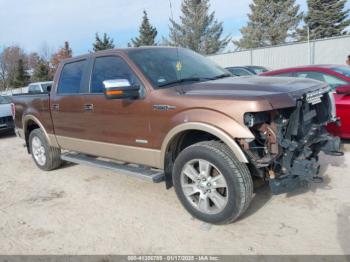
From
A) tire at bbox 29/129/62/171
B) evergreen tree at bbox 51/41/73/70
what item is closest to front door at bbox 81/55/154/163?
tire at bbox 29/129/62/171

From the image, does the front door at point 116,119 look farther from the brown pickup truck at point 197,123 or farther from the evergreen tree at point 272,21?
the evergreen tree at point 272,21

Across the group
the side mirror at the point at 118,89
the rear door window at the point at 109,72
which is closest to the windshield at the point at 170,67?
the rear door window at the point at 109,72

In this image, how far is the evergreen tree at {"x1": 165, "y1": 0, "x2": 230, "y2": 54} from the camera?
130 feet

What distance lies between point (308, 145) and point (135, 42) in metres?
48.4

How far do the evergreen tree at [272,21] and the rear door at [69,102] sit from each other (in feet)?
133

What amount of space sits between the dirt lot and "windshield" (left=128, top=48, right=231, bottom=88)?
159 centimetres

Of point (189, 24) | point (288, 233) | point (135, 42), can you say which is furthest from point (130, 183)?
point (135, 42)

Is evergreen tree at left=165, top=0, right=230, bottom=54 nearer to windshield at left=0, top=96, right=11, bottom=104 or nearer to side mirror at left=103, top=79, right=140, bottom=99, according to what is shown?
windshield at left=0, top=96, right=11, bottom=104

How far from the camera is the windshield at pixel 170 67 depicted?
13.5 feet

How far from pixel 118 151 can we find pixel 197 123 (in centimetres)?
147

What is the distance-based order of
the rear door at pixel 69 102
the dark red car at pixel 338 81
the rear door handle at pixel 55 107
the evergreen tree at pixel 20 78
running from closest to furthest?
1. the rear door at pixel 69 102
2. the rear door handle at pixel 55 107
3. the dark red car at pixel 338 81
4. the evergreen tree at pixel 20 78

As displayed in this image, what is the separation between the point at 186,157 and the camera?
3629 mm

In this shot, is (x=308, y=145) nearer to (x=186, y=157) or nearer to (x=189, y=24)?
(x=186, y=157)

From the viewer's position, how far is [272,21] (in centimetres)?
4247
